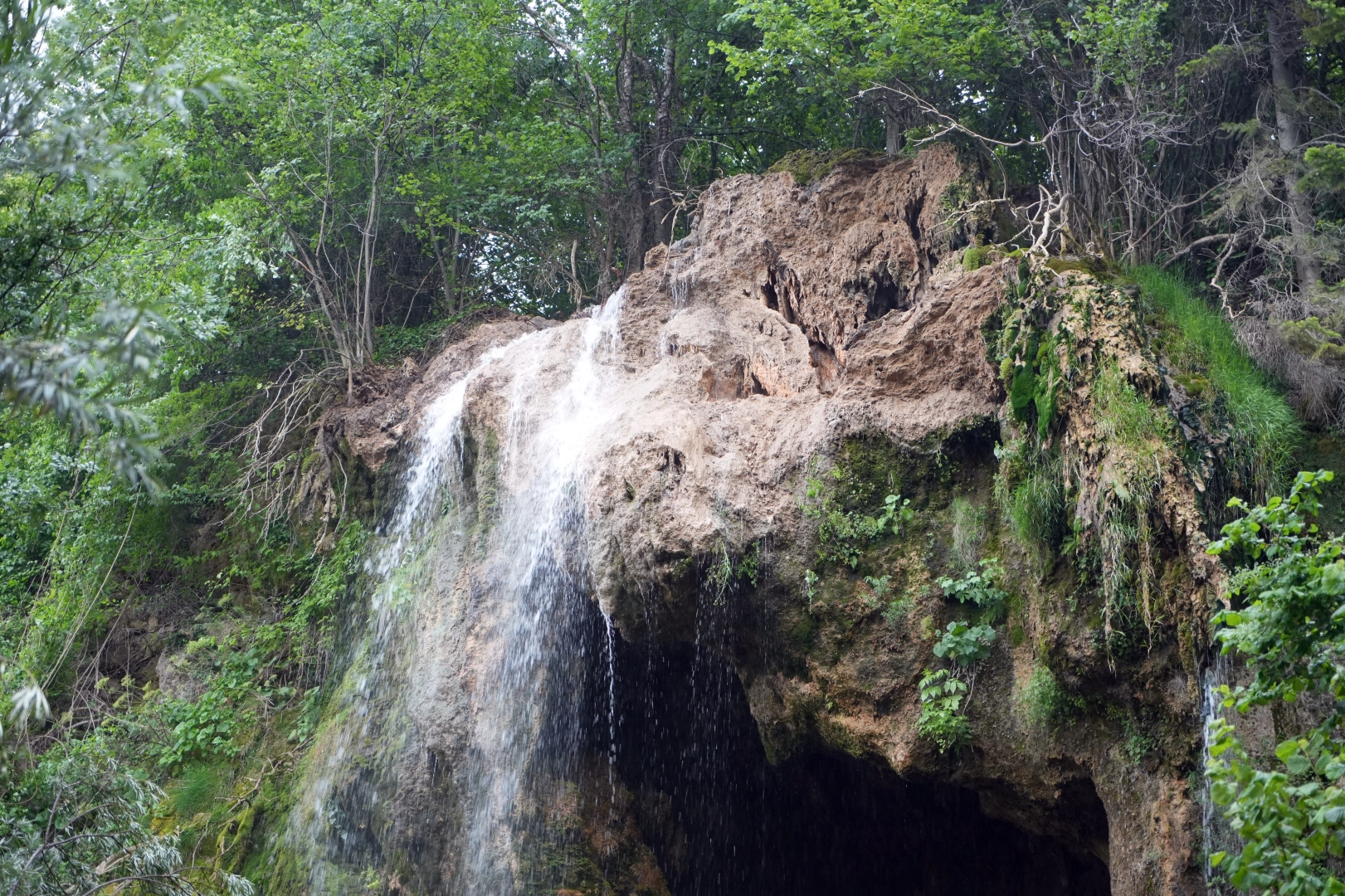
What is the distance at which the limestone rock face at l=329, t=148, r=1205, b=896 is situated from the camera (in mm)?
6312

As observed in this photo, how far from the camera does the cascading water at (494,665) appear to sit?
29.1 ft

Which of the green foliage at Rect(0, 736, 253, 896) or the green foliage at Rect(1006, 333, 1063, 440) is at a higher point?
the green foliage at Rect(1006, 333, 1063, 440)

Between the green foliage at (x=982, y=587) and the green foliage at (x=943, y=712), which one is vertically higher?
the green foliage at (x=982, y=587)

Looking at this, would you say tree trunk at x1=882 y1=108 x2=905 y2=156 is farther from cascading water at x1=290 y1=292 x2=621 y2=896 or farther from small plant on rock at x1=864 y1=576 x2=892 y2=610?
small plant on rock at x1=864 y1=576 x2=892 y2=610

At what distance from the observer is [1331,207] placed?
9672 millimetres

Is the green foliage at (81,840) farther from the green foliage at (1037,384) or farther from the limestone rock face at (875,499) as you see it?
the green foliage at (1037,384)

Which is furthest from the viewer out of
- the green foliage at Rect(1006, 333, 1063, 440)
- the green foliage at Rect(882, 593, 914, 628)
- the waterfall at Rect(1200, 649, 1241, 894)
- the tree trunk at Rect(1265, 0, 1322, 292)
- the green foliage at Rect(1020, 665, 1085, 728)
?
the tree trunk at Rect(1265, 0, 1322, 292)

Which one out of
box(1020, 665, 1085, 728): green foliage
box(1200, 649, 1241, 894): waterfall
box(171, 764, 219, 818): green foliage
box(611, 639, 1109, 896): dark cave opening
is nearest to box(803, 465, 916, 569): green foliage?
box(1020, 665, 1085, 728): green foliage

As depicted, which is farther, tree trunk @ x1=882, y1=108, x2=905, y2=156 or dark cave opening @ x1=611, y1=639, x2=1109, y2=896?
tree trunk @ x1=882, y1=108, x2=905, y2=156

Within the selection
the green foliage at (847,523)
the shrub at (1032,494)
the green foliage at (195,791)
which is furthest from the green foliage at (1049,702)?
the green foliage at (195,791)

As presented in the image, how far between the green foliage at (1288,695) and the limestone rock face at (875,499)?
143cm

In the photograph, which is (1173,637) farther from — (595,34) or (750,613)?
(595,34)

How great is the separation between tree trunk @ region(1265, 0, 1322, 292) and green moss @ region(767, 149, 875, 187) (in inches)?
150

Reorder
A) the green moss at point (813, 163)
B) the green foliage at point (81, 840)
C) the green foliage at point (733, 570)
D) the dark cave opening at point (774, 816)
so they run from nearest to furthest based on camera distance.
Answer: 1. the green foliage at point (81, 840)
2. the green foliage at point (733, 570)
3. the dark cave opening at point (774, 816)
4. the green moss at point (813, 163)
